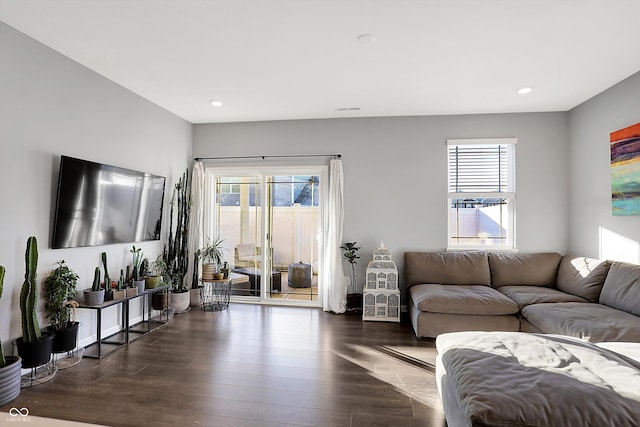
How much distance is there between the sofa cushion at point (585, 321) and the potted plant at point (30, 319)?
423cm

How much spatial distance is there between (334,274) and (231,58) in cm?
297

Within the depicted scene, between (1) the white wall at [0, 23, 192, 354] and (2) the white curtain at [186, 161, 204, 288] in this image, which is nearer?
(1) the white wall at [0, 23, 192, 354]

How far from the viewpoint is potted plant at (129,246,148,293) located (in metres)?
3.73

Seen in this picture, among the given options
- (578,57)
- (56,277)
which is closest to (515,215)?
(578,57)

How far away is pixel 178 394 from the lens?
2.47m

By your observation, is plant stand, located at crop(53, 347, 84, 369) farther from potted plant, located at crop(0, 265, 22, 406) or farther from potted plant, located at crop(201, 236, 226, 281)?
potted plant, located at crop(201, 236, 226, 281)

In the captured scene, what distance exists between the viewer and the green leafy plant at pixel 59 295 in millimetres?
2844

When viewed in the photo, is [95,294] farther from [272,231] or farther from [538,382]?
[538,382]

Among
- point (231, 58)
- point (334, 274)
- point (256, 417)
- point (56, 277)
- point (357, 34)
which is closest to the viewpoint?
point (256, 417)

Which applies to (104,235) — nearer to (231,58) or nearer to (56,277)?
(56,277)

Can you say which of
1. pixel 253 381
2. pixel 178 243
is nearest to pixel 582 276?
pixel 253 381

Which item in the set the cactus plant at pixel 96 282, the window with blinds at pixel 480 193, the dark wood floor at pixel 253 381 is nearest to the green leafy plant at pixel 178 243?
the dark wood floor at pixel 253 381

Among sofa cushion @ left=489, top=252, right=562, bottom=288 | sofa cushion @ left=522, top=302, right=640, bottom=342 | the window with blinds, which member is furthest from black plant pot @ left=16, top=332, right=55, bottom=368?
sofa cushion @ left=489, top=252, right=562, bottom=288

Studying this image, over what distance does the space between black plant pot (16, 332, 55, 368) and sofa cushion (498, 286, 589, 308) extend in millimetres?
4329
